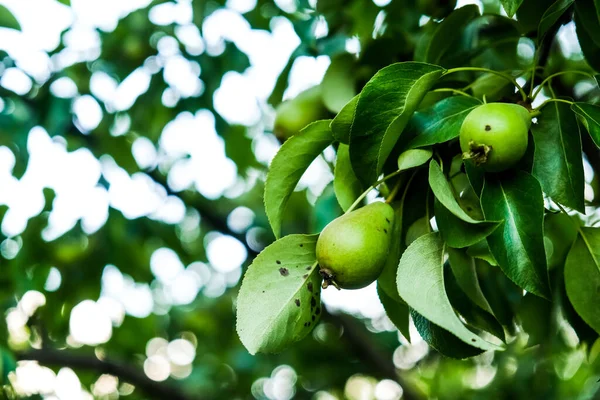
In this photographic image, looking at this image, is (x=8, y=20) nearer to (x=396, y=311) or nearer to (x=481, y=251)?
(x=396, y=311)

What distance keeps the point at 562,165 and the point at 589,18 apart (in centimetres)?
26

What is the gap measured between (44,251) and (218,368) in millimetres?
1484

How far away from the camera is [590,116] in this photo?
0.85m

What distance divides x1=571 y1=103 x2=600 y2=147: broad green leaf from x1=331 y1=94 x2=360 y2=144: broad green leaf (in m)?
0.27

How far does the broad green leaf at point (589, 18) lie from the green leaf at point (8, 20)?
4.70 ft

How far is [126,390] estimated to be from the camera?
3850mm

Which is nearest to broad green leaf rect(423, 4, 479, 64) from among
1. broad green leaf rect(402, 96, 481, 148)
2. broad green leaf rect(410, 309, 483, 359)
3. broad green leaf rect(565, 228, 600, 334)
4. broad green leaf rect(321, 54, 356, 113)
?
broad green leaf rect(321, 54, 356, 113)

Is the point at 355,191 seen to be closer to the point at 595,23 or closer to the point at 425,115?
the point at 425,115

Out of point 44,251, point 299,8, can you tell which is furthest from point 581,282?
point 44,251

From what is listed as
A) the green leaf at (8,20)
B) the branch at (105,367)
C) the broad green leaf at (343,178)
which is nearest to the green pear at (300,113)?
the broad green leaf at (343,178)

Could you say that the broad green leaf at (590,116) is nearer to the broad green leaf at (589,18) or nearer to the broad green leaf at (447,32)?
the broad green leaf at (589,18)

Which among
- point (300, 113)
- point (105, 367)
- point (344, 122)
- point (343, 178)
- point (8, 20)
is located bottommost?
point (105, 367)

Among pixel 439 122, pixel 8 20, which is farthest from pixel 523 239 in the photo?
pixel 8 20

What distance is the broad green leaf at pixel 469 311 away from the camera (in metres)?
0.92
